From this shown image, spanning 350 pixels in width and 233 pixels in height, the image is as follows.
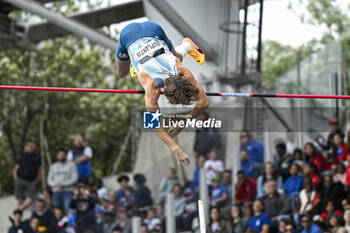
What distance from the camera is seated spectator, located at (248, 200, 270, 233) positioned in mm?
11477

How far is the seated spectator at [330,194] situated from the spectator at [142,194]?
11.4ft

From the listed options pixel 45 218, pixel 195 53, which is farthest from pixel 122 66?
pixel 45 218

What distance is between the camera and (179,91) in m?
6.96

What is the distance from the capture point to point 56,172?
13.9 metres

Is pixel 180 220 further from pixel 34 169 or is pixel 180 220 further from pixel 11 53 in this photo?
pixel 11 53

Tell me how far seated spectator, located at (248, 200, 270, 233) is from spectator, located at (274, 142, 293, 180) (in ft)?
3.00

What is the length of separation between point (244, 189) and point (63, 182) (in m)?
4.08

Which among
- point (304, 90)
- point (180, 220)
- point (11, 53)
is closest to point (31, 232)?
point (180, 220)

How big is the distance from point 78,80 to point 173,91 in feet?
49.1

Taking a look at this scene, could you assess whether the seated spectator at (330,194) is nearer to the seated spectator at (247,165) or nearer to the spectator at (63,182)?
the seated spectator at (247,165)

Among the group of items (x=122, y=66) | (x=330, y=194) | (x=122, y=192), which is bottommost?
(x=122, y=192)

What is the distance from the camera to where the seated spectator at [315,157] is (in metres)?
12.0

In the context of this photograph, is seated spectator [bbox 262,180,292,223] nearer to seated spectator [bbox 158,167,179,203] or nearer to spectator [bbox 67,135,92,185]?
seated spectator [bbox 158,167,179,203]

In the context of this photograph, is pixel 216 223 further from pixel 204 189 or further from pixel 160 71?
pixel 160 71
